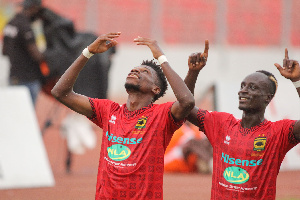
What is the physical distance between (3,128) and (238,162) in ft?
14.7

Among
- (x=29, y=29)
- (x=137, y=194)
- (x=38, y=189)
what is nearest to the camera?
(x=137, y=194)

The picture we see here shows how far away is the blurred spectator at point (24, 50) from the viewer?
440 inches

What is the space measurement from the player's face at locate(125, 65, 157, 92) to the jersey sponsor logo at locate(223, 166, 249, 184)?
95cm

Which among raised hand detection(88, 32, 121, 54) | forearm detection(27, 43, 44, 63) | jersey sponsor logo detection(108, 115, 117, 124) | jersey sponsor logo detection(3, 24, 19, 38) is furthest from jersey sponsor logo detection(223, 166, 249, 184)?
jersey sponsor logo detection(3, 24, 19, 38)

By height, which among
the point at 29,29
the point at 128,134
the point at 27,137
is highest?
the point at 29,29

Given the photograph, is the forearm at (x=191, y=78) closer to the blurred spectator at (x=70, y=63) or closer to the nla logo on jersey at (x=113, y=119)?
the nla logo on jersey at (x=113, y=119)

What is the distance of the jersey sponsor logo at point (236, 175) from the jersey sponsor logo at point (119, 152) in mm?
854


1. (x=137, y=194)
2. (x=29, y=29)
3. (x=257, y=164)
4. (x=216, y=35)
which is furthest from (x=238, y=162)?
(x=216, y=35)

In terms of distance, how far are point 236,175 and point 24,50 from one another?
21.9 ft

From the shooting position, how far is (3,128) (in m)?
9.12

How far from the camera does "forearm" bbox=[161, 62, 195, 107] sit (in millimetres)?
5305

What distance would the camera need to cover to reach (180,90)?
5.34 meters

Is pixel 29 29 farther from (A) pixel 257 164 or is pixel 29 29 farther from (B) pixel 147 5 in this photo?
(B) pixel 147 5

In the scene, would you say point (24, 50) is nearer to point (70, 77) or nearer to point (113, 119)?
point (70, 77)
